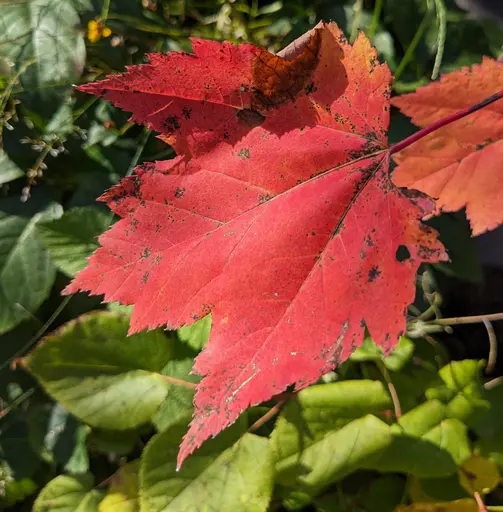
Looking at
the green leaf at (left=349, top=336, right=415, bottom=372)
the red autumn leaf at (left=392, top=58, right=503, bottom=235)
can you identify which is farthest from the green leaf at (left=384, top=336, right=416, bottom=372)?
the red autumn leaf at (left=392, top=58, right=503, bottom=235)

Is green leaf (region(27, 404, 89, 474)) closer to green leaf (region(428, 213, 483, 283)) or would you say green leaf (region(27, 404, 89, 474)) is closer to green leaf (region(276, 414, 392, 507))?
green leaf (region(276, 414, 392, 507))

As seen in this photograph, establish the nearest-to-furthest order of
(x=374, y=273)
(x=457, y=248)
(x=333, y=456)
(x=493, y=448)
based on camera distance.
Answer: (x=374, y=273)
(x=333, y=456)
(x=493, y=448)
(x=457, y=248)

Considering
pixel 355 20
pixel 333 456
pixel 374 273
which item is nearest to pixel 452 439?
pixel 333 456

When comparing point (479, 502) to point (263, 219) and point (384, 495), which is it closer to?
point (384, 495)

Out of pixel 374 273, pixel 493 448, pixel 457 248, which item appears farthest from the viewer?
pixel 457 248

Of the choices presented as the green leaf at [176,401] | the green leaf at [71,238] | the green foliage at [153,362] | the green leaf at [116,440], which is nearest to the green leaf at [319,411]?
the green foliage at [153,362]

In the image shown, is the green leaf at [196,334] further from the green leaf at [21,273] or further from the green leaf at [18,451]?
the green leaf at [18,451]

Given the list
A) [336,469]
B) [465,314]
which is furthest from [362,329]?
[465,314]

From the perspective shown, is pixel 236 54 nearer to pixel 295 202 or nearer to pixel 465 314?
pixel 295 202

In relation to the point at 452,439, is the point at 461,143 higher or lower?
higher
